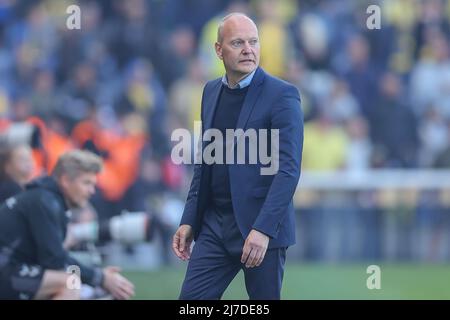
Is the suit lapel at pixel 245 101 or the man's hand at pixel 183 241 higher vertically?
the suit lapel at pixel 245 101

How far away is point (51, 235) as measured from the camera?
837 cm

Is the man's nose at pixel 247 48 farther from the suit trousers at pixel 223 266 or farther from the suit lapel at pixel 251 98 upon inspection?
the suit trousers at pixel 223 266

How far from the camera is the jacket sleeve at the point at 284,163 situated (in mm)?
6758

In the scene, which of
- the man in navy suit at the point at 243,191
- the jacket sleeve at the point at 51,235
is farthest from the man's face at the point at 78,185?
the man in navy suit at the point at 243,191

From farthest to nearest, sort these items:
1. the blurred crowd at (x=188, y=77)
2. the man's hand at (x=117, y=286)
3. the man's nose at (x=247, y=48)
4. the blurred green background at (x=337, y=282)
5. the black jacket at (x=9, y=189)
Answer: the blurred crowd at (x=188, y=77), the blurred green background at (x=337, y=282), the black jacket at (x=9, y=189), the man's hand at (x=117, y=286), the man's nose at (x=247, y=48)

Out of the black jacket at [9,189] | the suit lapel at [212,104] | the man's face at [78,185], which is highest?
the suit lapel at [212,104]

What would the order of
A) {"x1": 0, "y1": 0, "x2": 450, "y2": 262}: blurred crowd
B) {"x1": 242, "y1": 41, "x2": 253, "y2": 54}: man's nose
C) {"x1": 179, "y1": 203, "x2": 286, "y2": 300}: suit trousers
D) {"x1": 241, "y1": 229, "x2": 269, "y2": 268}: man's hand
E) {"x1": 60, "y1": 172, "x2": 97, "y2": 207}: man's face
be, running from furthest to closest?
{"x1": 0, "y1": 0, "x2": 450, "y2": 262}: blurred crowd → {"x1": 60, "y1": 172, "x2": 97, "y2": 207}: man's face → {"x1": 242, "y1": 41, "x2": 253, "y2": 54}: man's nose → {"x1": 179, "y1": 203, "x2": 286, "y2": 300}: suit trousers → {"x1": 241, "y1": 229, "x2": 269, "y2": 268}: man's hand

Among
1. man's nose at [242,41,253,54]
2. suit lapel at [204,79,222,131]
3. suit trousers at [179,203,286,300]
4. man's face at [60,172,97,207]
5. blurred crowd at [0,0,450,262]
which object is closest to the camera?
suit trousers at [179,203,286,300]

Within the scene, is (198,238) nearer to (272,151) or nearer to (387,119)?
(272,151)

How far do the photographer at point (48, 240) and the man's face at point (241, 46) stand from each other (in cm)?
178

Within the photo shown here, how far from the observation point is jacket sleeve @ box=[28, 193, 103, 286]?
838cm

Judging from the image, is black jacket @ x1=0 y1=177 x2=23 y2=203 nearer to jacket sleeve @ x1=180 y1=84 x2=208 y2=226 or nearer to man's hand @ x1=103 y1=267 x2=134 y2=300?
man's hand @ x1=103 y1=267 x2=134 y2=300

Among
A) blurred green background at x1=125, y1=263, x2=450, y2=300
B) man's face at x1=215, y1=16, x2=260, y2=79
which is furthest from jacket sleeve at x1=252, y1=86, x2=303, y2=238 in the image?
blurred green background at x1=125, y1=263, x2=450, y2=300

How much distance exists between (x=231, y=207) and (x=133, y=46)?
11109 mm
